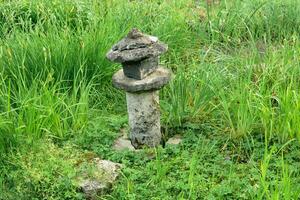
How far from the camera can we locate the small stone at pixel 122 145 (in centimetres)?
371

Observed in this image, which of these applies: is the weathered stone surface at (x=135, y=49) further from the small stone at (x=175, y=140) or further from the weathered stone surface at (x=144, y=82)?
the small stone at (x=175, y=140)

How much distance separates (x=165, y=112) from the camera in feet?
13.0

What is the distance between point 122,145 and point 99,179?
50 cm

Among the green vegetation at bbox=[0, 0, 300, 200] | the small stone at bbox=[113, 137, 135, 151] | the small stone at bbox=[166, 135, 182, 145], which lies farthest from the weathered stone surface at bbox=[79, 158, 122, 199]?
the small stone at bbox=[166, 135, 182, 145]

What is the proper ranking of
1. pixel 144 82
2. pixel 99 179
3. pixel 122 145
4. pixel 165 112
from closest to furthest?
pixel 99 179
pixel 144 82
pixel 122 145
pixel 165 112

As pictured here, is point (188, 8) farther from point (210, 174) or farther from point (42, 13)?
point (210, 174)

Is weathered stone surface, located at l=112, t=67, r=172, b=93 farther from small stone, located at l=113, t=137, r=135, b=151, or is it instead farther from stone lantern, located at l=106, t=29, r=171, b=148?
small stone, located at l=113, t=137, r=135, b=151

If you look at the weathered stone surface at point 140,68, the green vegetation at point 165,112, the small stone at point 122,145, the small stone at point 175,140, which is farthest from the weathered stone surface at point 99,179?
the weathered stone surface at point 140,68

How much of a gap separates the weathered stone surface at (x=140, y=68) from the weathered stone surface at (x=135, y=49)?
7cm

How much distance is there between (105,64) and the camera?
434 cm

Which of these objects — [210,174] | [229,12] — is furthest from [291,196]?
[229,12]

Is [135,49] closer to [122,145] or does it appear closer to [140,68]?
[140,68]

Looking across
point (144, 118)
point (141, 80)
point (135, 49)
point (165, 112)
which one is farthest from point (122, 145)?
point (135, 49)

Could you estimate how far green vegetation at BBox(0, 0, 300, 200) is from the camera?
326 centimetres
